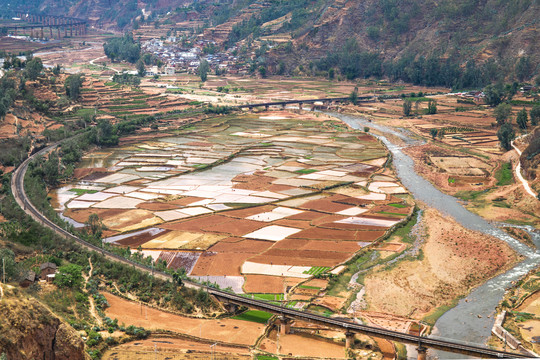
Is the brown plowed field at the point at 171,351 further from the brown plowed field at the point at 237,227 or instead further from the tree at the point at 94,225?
the tree at the point at 94,225

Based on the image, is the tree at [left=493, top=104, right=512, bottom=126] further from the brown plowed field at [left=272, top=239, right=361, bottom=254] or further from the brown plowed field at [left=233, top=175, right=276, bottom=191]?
the brown plowed field at [left=272, top=239, right=361, bottom=254]

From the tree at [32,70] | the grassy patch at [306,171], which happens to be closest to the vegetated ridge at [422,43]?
the tree at [32,70]

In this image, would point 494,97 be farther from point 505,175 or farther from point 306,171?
point 306,171

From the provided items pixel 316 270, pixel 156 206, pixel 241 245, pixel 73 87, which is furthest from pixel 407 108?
pixel 316 270

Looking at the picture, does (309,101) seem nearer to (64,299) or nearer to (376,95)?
(376,95)

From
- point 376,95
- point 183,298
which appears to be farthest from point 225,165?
point 376,95

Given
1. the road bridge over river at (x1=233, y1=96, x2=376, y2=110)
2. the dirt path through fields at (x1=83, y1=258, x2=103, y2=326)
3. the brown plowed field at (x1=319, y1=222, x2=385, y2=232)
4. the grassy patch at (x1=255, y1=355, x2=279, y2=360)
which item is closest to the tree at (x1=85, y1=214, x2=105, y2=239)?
the dirt path through fields at (x1=83, y1=258, x2=103, y2=326)
